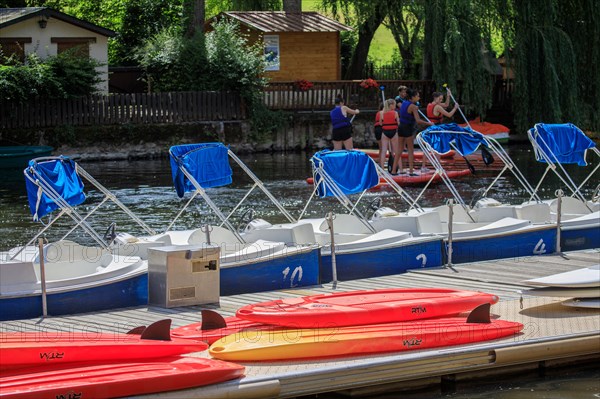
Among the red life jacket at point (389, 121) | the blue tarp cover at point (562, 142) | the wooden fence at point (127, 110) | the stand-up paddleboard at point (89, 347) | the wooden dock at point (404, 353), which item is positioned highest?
the wooden fence at point (127, 110)

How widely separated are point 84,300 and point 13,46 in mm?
24885

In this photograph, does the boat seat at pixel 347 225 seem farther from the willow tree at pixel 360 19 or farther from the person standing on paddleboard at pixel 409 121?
the willow tree at pixel 360 19

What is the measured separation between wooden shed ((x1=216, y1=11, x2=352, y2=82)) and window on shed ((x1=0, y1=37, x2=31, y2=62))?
7546mm

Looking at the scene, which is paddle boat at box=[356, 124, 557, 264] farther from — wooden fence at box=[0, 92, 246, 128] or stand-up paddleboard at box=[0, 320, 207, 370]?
wooden fence at box=[0, 92, 246, 128]

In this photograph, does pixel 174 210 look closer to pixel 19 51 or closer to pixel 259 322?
pixel 259 322

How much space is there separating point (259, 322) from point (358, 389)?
45.8 inches

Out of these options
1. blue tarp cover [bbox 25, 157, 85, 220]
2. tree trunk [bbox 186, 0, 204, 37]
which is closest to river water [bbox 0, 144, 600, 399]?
blue tarp cover [bbox 25, 157, 85, 220]

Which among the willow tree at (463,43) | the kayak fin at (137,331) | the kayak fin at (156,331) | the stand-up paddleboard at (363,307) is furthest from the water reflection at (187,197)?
the kayak fin at (156,331)

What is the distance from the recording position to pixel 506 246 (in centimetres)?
1415

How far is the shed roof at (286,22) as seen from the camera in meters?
37.2

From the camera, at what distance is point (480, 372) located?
9.62 meters

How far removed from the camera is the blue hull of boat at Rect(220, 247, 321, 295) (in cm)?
1178

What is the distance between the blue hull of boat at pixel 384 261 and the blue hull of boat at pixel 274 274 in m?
0.36

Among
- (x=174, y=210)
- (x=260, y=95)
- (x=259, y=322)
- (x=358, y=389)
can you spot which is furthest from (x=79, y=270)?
(x=260, y=95)
